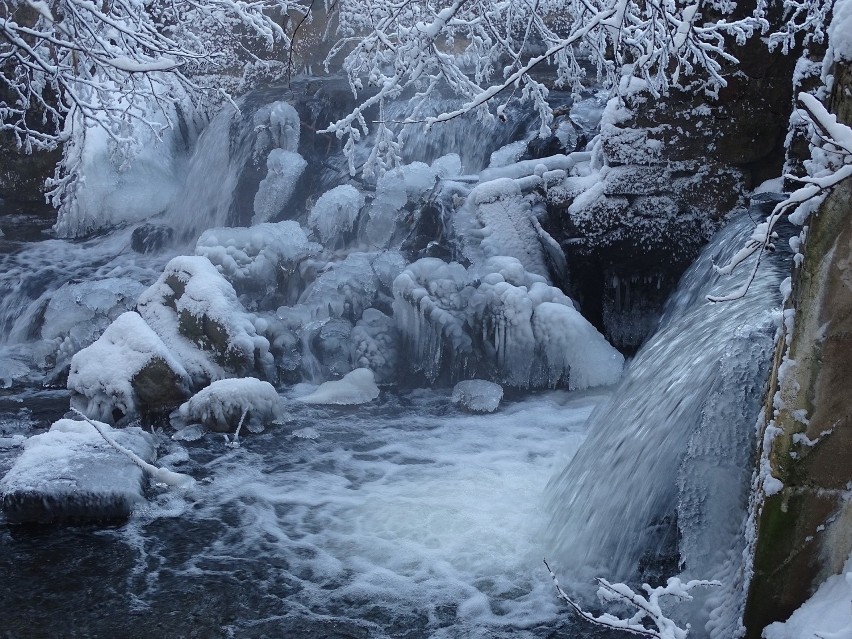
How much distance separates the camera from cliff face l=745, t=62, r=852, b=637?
2195 mm

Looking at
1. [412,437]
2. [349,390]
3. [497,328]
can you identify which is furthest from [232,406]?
[497,328]

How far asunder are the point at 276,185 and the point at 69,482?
6.45 meters

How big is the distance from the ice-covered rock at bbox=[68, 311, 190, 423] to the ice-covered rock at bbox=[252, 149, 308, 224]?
413cm

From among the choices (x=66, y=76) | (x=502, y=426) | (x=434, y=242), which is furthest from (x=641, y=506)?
(x=434, y=242)

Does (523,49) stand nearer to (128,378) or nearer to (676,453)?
(676,453)

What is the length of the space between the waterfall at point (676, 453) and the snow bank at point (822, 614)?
1.49 ft

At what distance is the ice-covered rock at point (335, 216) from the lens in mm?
8930

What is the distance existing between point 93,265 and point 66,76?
281 inches

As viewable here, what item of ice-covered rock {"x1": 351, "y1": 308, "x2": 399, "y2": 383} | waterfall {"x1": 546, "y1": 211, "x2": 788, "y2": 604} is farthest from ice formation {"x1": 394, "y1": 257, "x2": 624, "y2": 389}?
waterfall {"x1": 546, "y1": 211, "x2": 788, "y2": 604}

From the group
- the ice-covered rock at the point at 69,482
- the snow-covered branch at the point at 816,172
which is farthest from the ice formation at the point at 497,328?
the snow-covered branch at the point at 816,172

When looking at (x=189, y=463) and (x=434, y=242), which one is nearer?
(x=189, y=463)

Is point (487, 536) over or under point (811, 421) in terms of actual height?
under

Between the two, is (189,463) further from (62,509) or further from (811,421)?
(811,421)

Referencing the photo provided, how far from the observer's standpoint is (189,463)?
5457 mm
